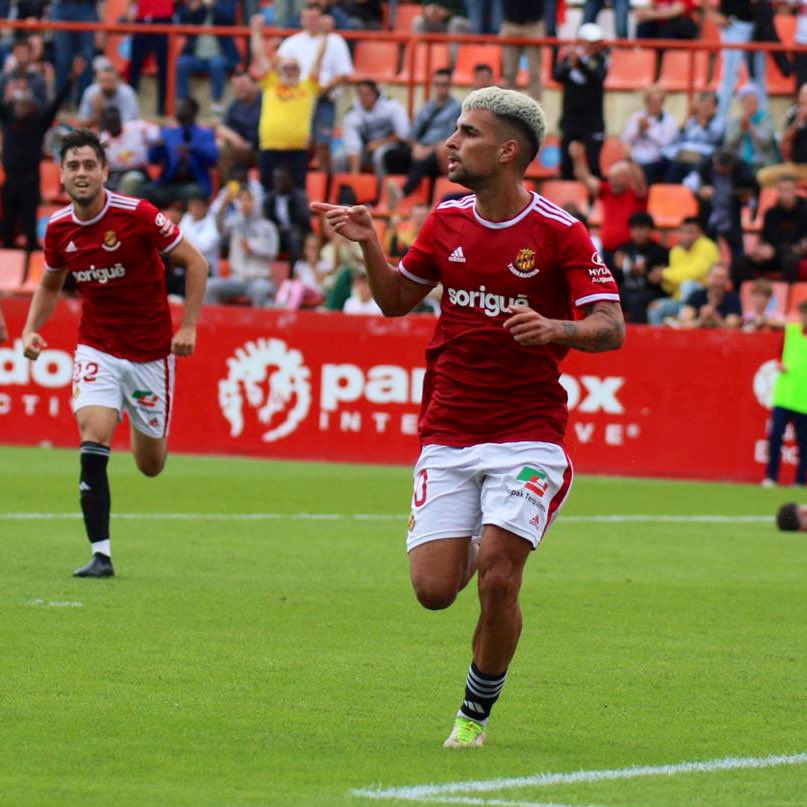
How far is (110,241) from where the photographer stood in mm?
11734

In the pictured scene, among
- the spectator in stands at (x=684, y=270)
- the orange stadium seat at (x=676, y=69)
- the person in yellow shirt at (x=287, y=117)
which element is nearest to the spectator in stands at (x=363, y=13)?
the person in yellow shirt at (x=287, y=117)

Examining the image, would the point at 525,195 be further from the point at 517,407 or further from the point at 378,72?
the point at 378,72

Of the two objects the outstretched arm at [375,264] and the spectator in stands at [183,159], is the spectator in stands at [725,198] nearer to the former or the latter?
the spectator in stands at [183,159]

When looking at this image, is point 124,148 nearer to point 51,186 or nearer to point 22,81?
point 22,81

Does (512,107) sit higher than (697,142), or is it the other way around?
(512,107)

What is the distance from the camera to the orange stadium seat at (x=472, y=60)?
87.7ft

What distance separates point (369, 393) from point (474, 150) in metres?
14.6

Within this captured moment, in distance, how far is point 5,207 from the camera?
2573 centimetres

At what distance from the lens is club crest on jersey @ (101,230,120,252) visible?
38.5 feet

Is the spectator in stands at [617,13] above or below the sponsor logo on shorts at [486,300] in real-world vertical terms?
above

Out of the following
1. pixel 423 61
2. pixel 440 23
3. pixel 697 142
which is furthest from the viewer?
pixel 423 61

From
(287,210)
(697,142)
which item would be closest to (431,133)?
(287,210)

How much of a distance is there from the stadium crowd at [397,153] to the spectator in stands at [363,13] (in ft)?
0.15

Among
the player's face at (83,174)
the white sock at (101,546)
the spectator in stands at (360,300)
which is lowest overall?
the spectator in stands at (360,300)
